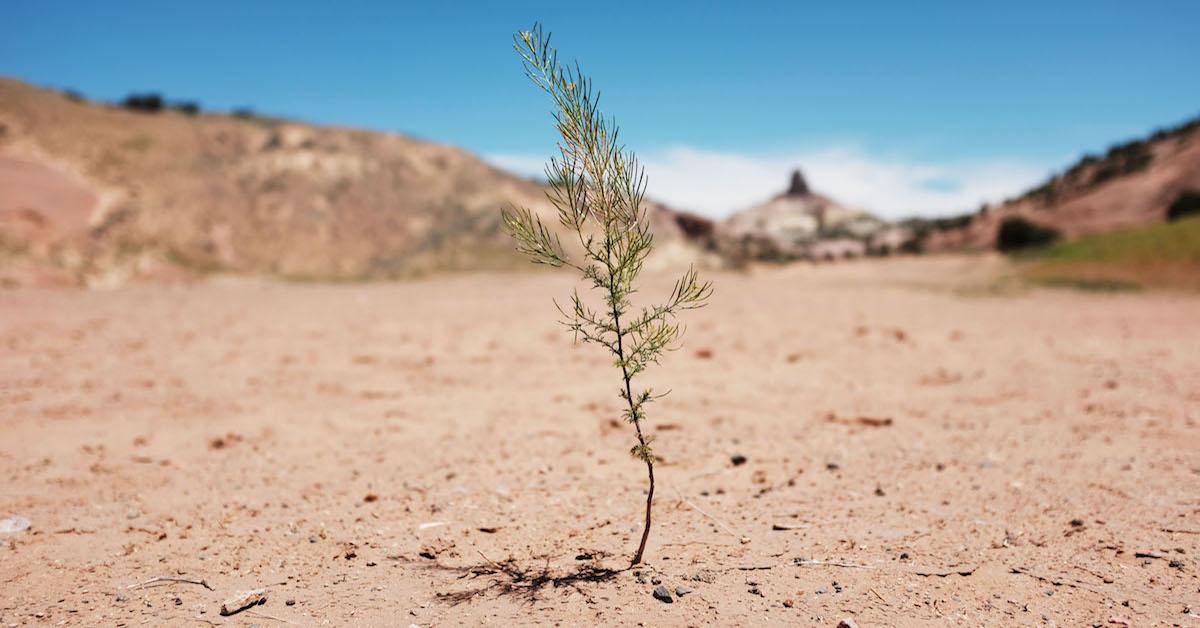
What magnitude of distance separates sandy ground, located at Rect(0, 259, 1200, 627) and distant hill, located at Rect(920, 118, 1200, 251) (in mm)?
27018

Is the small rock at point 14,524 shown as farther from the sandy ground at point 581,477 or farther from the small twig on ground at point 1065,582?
the small twig on ground at point 1065,582

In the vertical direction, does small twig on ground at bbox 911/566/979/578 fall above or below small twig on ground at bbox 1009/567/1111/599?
below

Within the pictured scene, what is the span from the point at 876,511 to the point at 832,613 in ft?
5.74

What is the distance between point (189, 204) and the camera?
24672mm

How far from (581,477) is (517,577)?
192cm

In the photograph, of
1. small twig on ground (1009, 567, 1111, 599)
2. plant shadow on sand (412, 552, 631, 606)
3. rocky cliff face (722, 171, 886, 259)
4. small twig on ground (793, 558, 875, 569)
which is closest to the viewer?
small twig on ground (1009, 567, 1111, 599)

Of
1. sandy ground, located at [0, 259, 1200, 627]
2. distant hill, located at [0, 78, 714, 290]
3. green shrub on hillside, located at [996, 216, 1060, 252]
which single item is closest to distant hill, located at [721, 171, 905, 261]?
green shrub on hillside, located at [996, 216, 1060, 252]

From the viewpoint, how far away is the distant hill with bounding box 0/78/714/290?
20.9 meters

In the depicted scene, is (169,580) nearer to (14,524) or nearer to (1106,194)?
(14,524)

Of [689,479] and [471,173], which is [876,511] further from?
[471,173]

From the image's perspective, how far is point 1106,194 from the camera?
1406 inches

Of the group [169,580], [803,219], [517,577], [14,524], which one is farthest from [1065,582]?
[803,219]

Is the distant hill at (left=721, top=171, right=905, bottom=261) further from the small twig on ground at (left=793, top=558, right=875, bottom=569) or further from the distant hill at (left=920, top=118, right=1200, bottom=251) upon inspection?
the small twig on ground at (left=793, top=558, right=875, bottom=569)

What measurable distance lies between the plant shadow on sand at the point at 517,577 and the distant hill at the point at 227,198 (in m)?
19.9
